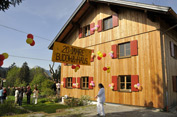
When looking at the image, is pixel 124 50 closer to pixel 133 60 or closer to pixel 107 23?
pixel 133 60

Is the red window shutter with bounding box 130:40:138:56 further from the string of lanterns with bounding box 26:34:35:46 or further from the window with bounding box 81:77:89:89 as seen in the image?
the string of lanterns with bounding box 26:34:35:46

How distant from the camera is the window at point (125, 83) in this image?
31.4 feet

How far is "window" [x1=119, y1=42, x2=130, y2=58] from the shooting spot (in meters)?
10.1

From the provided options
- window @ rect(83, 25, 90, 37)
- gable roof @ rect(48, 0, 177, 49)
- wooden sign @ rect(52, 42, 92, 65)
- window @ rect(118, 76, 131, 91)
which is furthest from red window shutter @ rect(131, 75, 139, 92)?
window @ rect(83, 25, 90, 37)

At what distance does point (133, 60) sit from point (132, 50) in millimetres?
688

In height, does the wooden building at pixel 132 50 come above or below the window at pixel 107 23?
below

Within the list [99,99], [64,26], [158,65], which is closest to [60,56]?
[99,99]

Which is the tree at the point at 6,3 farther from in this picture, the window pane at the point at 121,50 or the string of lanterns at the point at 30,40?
the window pane at the point at 121,50

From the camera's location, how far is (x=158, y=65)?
834cm

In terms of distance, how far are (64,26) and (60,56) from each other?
24.9ft

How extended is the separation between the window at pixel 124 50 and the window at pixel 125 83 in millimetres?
1590

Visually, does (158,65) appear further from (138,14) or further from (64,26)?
(64,26)

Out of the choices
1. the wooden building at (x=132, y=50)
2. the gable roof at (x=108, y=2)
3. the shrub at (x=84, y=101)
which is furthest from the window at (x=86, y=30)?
the shrub at (x=84, y=101)

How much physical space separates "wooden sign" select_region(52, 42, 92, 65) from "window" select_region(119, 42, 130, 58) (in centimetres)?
293
